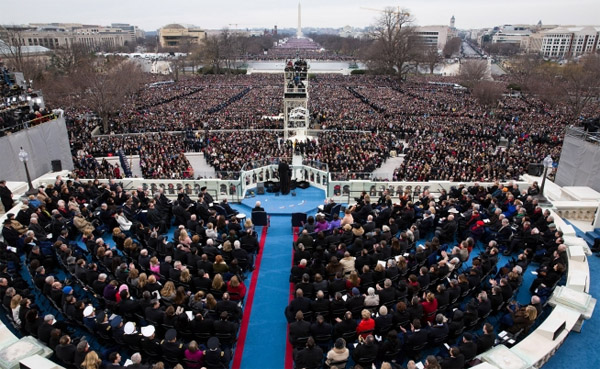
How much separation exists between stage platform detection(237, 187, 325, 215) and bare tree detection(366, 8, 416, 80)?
67.0 meters

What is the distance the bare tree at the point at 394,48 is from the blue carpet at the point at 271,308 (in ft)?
235

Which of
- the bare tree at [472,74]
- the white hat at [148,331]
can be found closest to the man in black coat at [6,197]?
the white hat at [148,331]

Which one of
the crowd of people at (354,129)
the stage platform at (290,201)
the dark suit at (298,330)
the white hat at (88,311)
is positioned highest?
the white hat at (88,311)

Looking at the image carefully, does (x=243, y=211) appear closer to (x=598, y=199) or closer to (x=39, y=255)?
(x=39, y=255)

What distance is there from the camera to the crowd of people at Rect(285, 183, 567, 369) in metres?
7.19

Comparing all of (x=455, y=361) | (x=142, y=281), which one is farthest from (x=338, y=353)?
(x=142, y=281)

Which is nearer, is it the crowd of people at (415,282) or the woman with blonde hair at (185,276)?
the crowd of people at (415,282)

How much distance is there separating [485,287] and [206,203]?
8319 millimetres

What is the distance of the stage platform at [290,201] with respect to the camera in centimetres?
1459

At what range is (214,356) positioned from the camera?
682cm

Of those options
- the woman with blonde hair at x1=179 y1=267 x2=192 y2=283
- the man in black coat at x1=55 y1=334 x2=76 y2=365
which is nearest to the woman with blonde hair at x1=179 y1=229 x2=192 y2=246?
the woman with blonde hair at x1=179 y1=267 x2=192 y2=283

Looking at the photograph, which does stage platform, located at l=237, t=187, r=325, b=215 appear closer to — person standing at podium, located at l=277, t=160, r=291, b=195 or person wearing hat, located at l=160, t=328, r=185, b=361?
person standing at podium, located at l=277, t=160, r=291, b=195

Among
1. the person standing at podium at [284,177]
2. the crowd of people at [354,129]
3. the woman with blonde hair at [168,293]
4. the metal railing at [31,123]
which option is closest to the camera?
the woman with blonde hair at [168,293]

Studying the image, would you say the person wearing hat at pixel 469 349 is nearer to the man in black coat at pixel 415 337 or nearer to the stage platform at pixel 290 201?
the man in black coat at pixel 415 337
